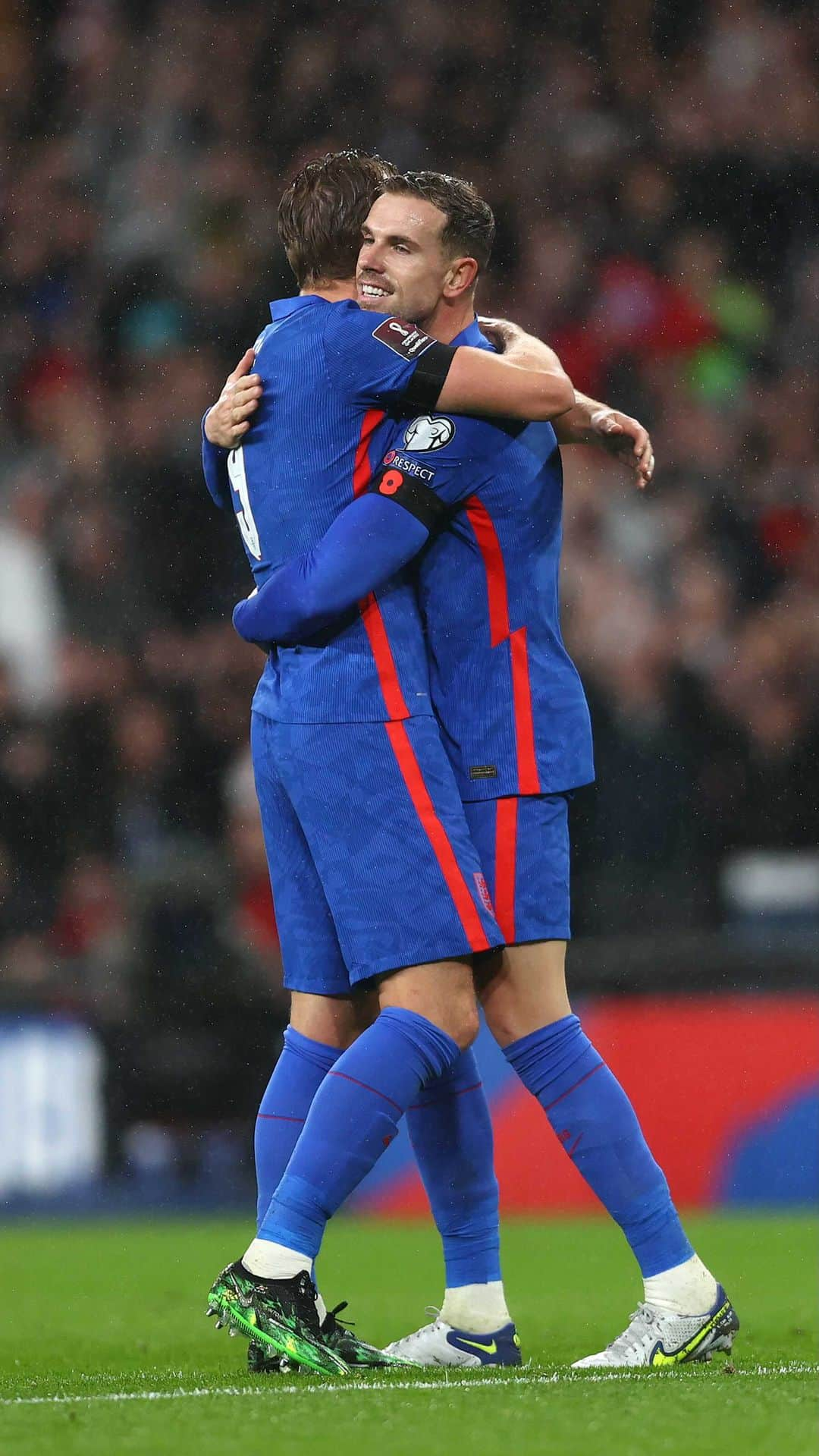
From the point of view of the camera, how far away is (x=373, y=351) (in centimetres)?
317

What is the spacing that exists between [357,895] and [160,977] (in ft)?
13.8

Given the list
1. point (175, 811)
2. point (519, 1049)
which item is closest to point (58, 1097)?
point (175, 811)

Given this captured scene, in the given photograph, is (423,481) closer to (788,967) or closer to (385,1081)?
(385,1081)

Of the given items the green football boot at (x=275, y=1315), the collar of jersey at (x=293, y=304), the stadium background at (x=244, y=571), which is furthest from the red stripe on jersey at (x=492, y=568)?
the stadium background at (x=244, y=571)

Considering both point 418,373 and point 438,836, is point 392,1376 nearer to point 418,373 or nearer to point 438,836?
point 438,836

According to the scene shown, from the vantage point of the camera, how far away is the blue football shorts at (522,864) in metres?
3.20

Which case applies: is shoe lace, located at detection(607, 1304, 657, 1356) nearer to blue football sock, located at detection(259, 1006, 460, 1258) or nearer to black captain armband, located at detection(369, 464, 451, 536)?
blue football sock, located at detection(259, 1006, 460, 1258)

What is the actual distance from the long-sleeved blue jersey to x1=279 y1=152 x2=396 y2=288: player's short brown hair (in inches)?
13.5

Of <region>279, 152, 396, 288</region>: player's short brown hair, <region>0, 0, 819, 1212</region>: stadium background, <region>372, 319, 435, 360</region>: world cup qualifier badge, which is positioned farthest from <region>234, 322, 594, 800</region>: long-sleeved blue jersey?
<region>0, 0, 819, 1212</region>: stadium background

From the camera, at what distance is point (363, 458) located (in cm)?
324

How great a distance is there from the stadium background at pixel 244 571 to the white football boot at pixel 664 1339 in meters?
3.61

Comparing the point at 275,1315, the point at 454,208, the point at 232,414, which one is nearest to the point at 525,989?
the point at 275,1315

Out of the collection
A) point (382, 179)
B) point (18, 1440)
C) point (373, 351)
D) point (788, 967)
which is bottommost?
point (788, 967)

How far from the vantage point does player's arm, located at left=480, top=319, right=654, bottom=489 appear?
3436mm
